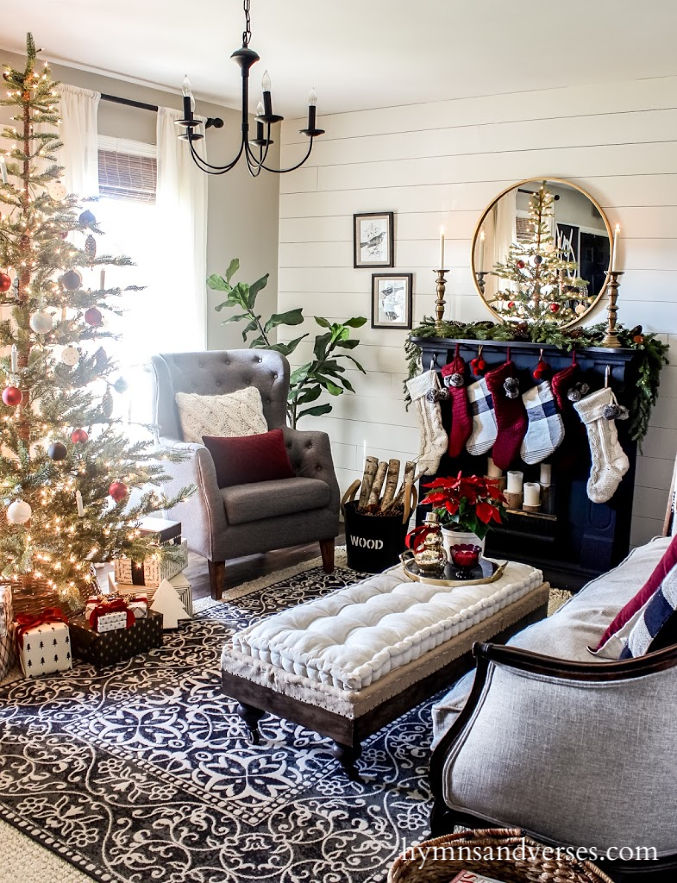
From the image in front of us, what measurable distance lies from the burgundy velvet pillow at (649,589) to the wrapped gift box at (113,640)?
6.12 feet

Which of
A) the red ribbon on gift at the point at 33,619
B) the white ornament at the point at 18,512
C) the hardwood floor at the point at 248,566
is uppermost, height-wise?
the white ornament at the point at 18,512

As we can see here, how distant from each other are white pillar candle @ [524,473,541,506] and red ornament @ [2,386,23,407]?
2583 mm

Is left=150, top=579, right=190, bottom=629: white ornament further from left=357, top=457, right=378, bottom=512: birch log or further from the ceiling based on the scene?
the ceiling

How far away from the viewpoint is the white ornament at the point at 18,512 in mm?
2920

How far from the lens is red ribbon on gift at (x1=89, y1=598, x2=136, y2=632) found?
311 cm

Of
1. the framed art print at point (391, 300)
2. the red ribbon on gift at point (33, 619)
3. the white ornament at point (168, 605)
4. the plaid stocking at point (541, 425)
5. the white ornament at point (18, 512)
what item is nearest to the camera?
the white ornament at point (18, 512)

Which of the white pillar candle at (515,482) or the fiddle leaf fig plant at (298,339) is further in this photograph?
the fiddle leaf fig plant at (298,339)

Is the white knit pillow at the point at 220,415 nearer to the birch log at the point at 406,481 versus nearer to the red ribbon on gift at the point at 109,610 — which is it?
the birch log at the point at 406,481

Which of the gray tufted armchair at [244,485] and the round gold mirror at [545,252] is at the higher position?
the round gold mirror at [545,252]

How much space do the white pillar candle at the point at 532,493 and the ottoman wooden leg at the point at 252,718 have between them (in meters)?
2.26

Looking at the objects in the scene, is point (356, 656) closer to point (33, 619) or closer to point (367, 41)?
point (33, 619)

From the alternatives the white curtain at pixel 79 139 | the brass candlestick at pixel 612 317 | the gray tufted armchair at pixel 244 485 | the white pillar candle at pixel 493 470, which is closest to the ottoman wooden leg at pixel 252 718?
the gray tufted armchair at pixel 244 485

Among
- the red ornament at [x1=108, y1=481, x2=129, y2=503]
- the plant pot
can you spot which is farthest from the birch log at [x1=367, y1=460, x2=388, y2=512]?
the red ornament at [x1=108, y1=481, x2=129, y2=503]

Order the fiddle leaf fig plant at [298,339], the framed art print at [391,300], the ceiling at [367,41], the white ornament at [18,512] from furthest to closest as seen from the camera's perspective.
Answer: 1. the framed art print at [391,300]
2. the fiddle leaf fig plant at [298,339]
3. the ceiling at [367,41]
4. the white ornament at [18,512]
